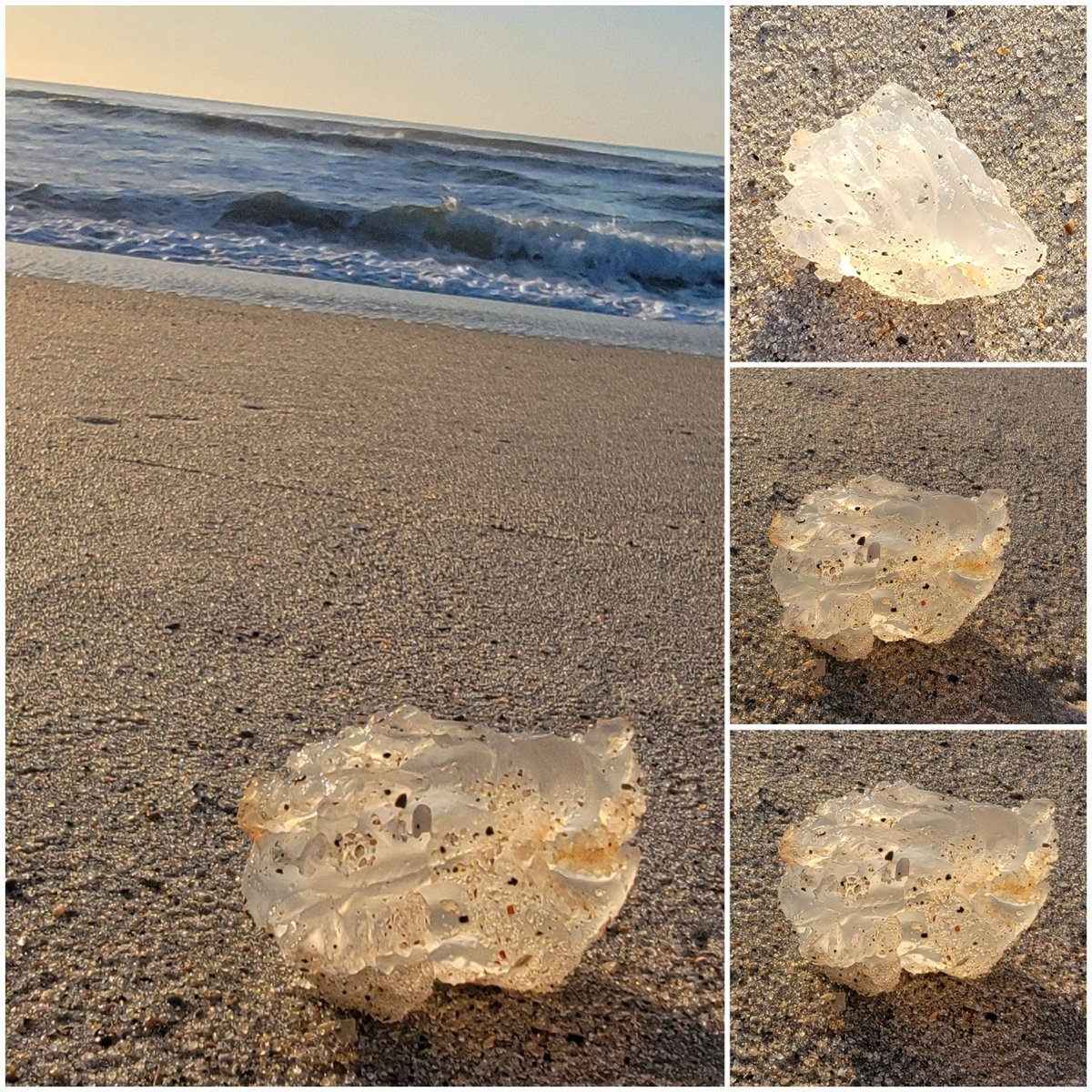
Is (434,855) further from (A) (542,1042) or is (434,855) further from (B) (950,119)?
(B) (950,119)

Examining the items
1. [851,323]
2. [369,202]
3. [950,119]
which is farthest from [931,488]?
[369,202]

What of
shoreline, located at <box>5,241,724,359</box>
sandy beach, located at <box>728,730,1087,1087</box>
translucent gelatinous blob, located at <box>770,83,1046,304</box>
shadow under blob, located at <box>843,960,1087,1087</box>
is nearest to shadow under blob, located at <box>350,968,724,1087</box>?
sandy beach, located at <box>728,730,1087,1087</box>

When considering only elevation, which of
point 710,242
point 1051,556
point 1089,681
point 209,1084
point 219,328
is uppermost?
point 710,242

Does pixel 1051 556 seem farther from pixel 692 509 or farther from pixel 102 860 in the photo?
pixel 102 860

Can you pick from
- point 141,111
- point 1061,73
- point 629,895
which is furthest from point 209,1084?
point 141,111

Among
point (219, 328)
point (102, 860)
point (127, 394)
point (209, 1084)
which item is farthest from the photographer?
point (219, 328)

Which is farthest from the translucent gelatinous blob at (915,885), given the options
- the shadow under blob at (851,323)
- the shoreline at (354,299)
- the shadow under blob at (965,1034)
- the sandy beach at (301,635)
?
the shoreline at (354,299)
